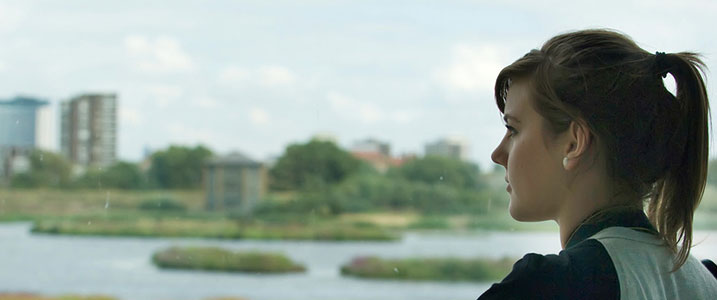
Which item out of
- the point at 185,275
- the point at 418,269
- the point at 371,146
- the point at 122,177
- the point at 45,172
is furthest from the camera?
the point at 185,275

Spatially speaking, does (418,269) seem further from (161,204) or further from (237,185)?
(161,204)

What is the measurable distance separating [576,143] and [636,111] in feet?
0.15

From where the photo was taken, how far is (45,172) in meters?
2.98

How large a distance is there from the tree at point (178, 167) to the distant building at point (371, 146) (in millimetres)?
601

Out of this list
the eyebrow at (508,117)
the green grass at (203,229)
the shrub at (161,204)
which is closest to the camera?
the eyebrow at (508,117)

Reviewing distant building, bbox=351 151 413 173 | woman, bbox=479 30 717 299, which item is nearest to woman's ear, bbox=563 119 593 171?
woman, bbox=479 30 717 299

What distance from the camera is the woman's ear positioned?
1.83 ft

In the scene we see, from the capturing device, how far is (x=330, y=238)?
324cm

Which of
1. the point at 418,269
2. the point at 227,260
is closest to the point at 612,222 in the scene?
the point at 418,269

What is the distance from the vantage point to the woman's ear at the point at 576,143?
558 mm

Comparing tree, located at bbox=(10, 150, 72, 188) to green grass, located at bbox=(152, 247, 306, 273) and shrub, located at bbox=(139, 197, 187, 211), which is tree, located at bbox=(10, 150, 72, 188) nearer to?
shrub, located at bbox=(139, 197, 187, 211)

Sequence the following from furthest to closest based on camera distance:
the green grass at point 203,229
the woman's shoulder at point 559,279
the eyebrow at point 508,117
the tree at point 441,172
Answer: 1. the green grass at point 203,229
2. the tree at point 441,172
3. the eyebrow at point 508,117
4. the woman's shoulder at point 559,279

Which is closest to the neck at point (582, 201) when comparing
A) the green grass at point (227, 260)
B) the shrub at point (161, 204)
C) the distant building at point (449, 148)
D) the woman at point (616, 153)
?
the woman at point (616, 153)

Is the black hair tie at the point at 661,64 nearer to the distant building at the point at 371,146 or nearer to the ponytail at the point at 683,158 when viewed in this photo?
the ponytail at the point at 683,158
